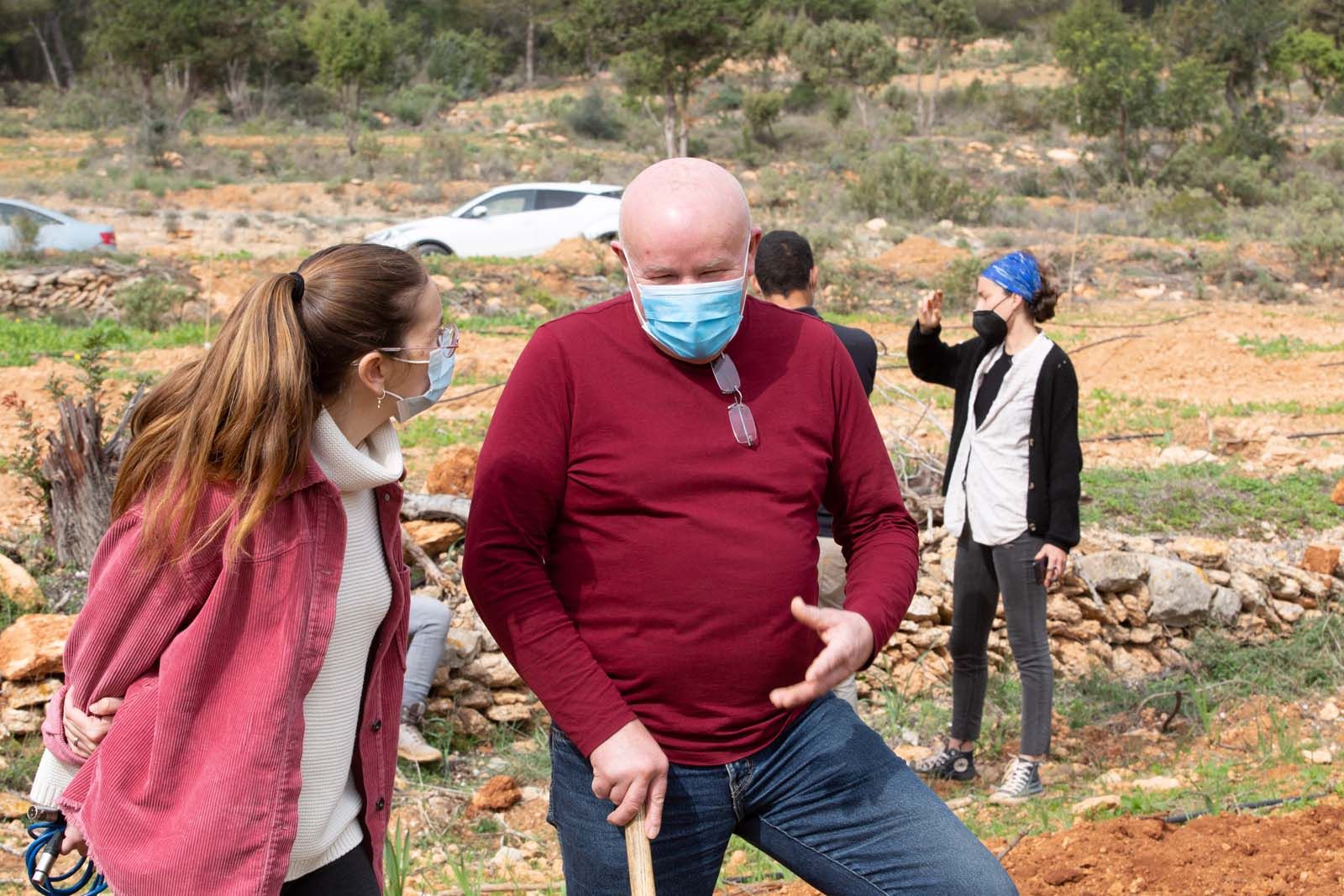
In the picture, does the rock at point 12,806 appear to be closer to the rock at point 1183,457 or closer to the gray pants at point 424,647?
the gray pants at point 424,647

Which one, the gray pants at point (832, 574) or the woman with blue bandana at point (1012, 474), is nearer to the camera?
the gray pants at point (832, 574)

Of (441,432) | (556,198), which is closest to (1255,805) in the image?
(441,432)

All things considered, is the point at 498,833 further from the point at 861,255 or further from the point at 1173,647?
Answer: the point at 861,255

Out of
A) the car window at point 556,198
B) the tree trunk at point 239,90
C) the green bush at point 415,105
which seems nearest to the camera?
the car window at point 556,198

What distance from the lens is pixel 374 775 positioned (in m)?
2.21

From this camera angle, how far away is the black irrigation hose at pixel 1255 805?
3.88 meters

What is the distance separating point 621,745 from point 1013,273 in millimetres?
2927

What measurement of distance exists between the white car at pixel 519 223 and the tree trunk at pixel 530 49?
31.4 metres

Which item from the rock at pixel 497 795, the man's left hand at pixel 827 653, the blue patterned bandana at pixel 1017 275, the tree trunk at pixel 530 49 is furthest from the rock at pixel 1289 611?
the tree trunk at pixel 530 49

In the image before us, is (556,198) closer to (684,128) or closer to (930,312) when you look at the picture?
(684,128)

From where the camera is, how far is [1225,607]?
21.9ft

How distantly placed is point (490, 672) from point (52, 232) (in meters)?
15.6

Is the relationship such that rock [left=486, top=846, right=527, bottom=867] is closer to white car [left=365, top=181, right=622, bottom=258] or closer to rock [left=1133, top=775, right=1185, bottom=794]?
rock [left=1133, top=775, right=1185, bottom=794]

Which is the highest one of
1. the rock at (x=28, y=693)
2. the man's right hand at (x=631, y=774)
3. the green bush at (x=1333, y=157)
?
the man's right hand at (x=631, y=774)
